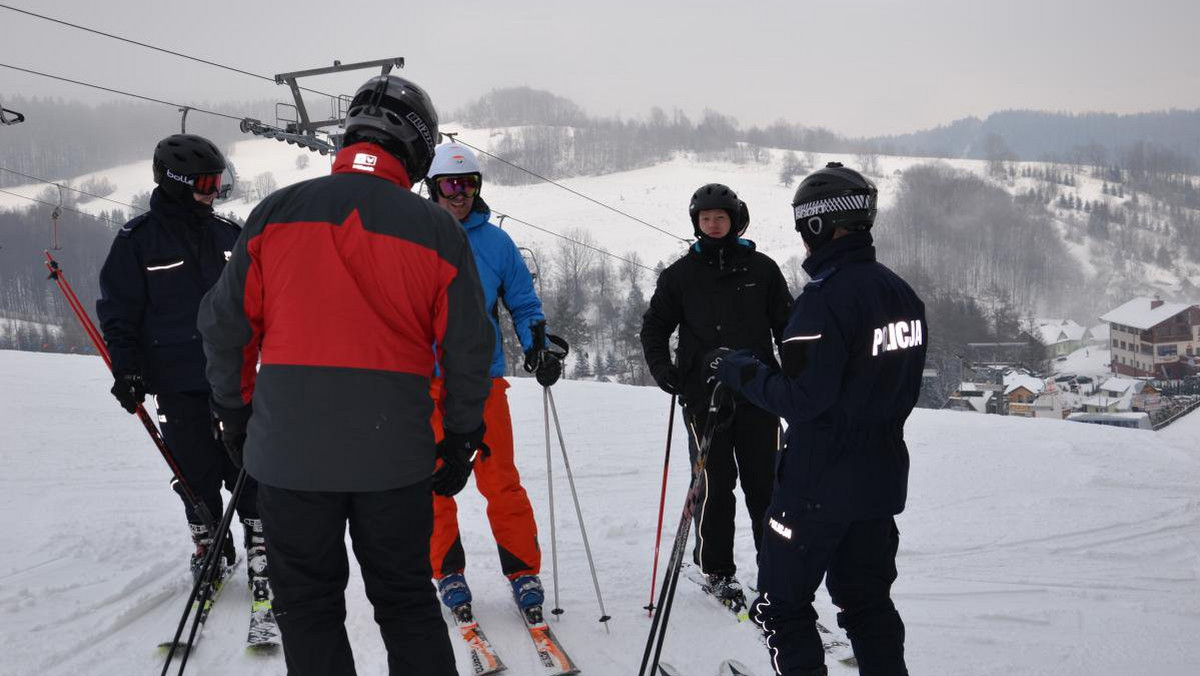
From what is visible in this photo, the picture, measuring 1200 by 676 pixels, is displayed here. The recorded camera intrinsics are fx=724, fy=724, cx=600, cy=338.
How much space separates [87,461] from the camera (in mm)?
6688

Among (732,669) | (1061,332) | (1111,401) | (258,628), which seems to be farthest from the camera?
(1061,332)

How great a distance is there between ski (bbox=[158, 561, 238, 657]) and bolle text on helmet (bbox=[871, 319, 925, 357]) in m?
2.61

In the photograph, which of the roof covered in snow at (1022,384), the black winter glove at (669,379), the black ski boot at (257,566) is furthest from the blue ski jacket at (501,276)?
the roof covered in snow at (1022,384)

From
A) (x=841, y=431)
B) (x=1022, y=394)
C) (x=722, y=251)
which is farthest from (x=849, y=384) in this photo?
(x=1022, y=394)

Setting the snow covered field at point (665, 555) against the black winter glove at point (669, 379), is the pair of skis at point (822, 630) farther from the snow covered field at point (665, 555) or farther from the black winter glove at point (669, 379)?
the black winter glove at point (669, 379)

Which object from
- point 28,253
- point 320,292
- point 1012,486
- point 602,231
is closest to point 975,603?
point 1012,486

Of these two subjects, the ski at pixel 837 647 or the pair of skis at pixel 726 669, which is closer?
the pair of skis at pixel 726 669

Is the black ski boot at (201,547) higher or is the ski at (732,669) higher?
the black ski boot at (201,547)

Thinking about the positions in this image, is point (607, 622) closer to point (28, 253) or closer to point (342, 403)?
point (342, 403)

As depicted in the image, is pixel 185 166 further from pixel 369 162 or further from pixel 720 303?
pixel 720 303

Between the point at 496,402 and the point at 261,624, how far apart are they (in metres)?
1.39

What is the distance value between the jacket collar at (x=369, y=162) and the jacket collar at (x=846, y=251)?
1349 millimetres

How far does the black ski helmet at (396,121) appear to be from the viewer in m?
2.18

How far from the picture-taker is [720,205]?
3.63 metres
